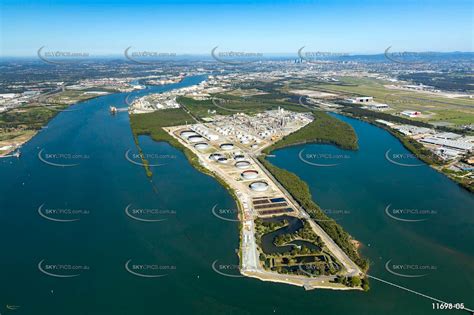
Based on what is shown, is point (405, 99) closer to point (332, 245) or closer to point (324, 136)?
point (324, 136)

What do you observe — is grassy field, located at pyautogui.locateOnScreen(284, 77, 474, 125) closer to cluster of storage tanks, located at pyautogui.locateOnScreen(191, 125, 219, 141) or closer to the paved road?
cluster of storage tanks, located at pyautogui.locateOnScreen(191, 125, 219, 141)

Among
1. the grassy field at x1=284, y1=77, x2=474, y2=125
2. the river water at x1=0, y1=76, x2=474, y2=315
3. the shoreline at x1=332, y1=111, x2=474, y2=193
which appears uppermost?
the grassy field at x1=284, y1=77, x2=474, y2=125

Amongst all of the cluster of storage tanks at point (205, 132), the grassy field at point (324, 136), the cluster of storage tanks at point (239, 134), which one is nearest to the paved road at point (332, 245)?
the grassy field at point (324, 136)

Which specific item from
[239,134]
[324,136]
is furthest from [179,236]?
[324,136]

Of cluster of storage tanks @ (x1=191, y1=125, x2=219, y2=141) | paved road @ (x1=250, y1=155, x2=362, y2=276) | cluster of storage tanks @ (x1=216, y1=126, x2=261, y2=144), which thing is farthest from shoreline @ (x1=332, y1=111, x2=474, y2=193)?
cluster of storage tanks @ (x1=191, y1=125, x2=219, y2=141)

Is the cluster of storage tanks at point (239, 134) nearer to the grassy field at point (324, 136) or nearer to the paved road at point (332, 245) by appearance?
the grassy field at point (324, 136)

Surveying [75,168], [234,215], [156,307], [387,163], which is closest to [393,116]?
[387,163]

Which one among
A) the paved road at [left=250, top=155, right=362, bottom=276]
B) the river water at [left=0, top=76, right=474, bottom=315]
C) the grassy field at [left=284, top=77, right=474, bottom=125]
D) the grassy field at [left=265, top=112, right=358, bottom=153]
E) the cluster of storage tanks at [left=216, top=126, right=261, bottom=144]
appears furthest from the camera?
the grassy field at [left=284, top=77, right=474, bottom=125]
